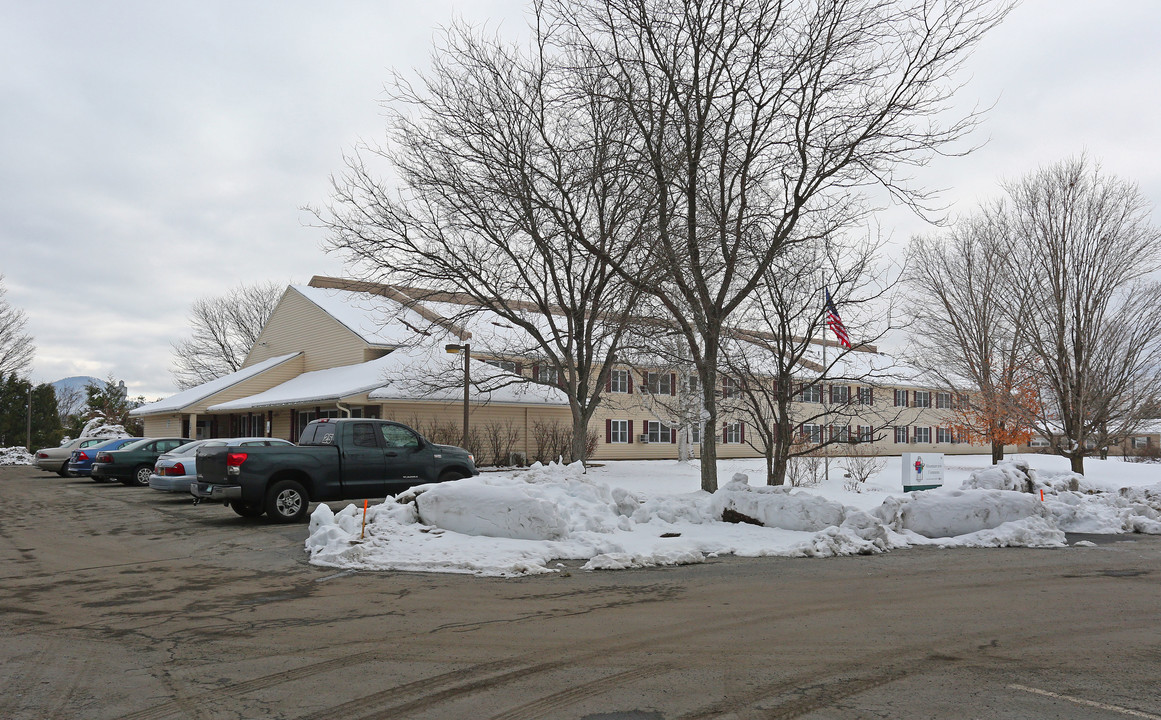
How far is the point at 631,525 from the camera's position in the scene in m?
12.0

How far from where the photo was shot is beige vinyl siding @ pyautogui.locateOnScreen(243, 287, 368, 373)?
1478 inches

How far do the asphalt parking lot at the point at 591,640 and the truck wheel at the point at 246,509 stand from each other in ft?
11.6

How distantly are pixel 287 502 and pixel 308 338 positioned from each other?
94.8ft

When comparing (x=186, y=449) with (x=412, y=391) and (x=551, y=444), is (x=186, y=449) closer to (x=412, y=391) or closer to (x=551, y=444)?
(x=412, y=391)

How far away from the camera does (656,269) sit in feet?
51.5

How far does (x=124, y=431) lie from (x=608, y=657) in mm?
61610

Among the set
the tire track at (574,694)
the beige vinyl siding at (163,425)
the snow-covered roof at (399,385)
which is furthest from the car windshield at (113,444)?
the tire track at (574,694)

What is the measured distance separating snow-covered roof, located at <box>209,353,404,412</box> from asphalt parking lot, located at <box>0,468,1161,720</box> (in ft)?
66.2

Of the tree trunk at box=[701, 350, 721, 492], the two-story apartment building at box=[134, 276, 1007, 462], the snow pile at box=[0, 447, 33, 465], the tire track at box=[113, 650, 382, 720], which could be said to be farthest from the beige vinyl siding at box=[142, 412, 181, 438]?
the tire track at box=[113, 650, 382, 720]

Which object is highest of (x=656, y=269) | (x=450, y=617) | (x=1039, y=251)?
(x=1039, y=251)

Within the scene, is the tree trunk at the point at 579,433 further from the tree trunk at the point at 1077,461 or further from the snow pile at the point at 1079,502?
the tree trunk at the point at 1077,461

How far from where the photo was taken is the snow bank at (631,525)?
10.1m

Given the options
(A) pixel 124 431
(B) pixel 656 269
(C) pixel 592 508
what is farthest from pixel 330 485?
(A) pixel 124 431

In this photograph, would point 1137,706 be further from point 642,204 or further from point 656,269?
point 642,204
